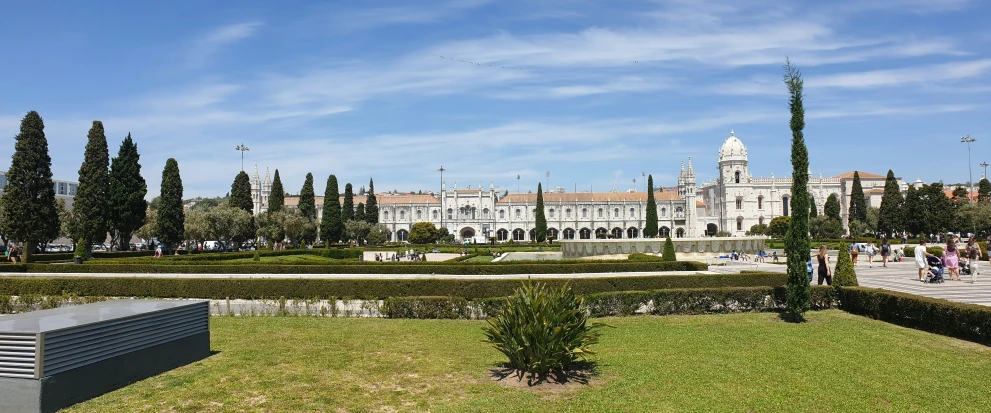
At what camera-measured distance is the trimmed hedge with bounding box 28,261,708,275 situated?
19.9 metres

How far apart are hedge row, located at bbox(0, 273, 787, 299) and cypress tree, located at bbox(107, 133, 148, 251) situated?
73.3 feet

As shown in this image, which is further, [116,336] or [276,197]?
[276,197]

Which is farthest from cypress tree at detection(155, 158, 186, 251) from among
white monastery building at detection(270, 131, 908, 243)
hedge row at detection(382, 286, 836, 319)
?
white monastery building at detection(270, 131, 908, 243)

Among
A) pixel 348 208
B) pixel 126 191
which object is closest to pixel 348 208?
pixel 348 208

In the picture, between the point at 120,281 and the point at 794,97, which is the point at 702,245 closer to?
the point at 794,97

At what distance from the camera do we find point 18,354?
6.00 metres

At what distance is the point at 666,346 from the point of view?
9.44m

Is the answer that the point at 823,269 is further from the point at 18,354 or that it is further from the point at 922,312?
the point at 18,354

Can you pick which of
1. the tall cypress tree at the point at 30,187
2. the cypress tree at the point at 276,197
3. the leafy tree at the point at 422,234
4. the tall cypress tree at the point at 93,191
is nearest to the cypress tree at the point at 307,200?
the cypress tree at the point at 276,197

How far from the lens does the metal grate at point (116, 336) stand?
6.16 meters

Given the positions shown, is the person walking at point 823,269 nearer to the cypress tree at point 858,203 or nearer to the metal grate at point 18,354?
the metal grate at point 18,354

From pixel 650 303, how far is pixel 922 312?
4749 mm

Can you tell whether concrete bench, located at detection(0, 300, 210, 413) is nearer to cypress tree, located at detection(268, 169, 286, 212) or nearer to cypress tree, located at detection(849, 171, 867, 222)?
cypress tree, located at detection(268, 169, 286, 212)

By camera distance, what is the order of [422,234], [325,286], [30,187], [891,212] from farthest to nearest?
[422,234] < [891,212] < [30,187] < [325,286]
